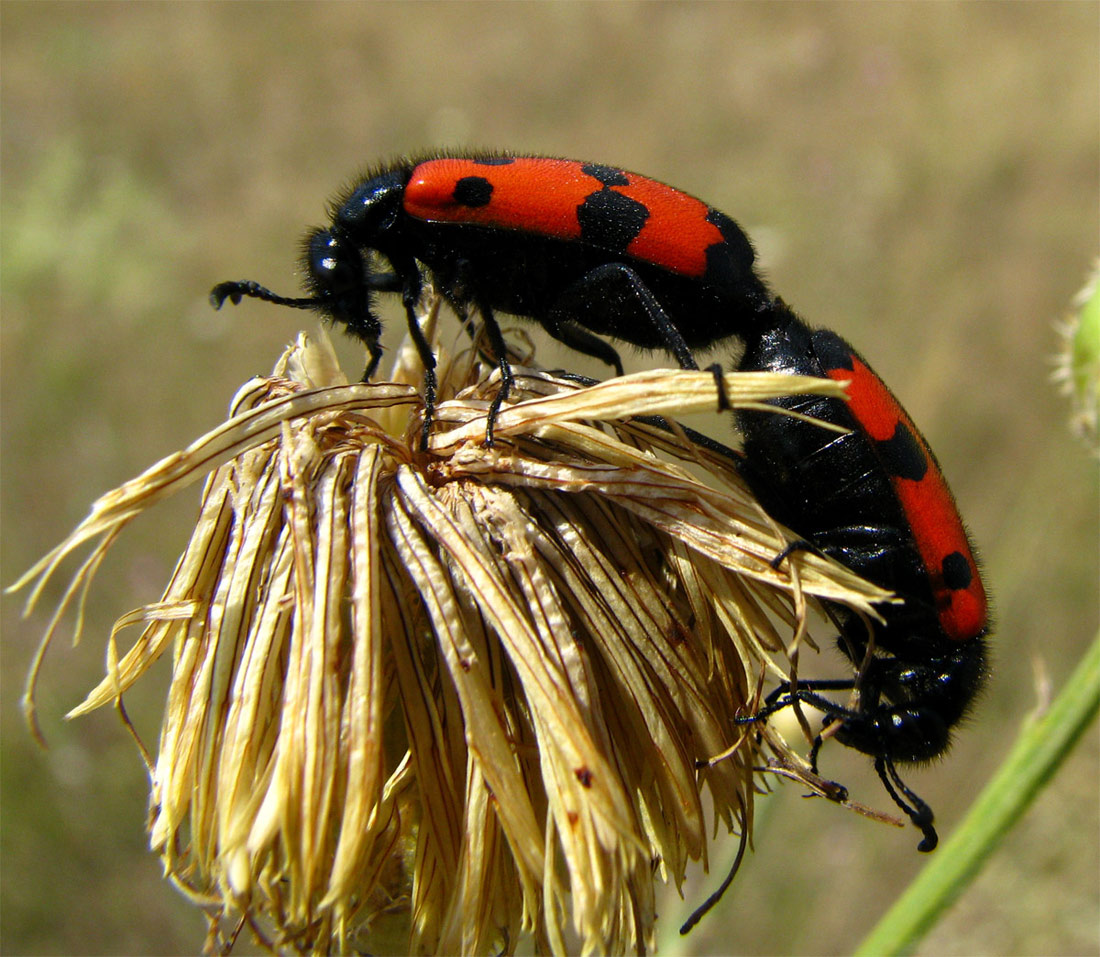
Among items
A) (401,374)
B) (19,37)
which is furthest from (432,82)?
(401,374)

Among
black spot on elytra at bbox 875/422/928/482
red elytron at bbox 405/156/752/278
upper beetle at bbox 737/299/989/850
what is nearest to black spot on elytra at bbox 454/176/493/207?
red elytron at bbox 405/156/752/278

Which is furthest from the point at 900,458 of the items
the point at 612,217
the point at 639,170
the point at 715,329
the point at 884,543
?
the point at 639,170

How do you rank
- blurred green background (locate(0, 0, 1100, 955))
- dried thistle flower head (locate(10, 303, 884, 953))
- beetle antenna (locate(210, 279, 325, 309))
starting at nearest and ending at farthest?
1. dried thistle flower head (locate(10, 303, 884, 953))
2. beetle antenna (locate(210, 279, 325, 309))
3. blurred green background (locate(0, 0, 1100, 955))

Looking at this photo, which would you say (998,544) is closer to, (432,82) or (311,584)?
(311,584)

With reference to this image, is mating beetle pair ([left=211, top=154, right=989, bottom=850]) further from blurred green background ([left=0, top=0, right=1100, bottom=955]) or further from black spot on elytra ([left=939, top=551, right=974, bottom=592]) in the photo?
blurred green background ([left=0, top=0, right=1100, bottom=955])

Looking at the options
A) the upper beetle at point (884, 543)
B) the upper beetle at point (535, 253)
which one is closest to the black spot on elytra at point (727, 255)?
the upper beetle at point (535, 253)

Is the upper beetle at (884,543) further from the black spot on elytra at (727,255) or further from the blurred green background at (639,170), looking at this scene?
the blurred green background at (639,170)
